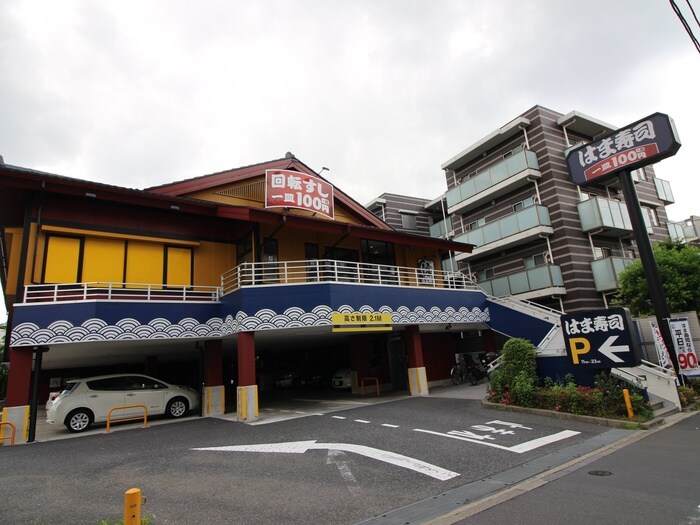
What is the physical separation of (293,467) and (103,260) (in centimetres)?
1077

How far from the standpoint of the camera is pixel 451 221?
2764cm

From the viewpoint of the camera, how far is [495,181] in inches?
927

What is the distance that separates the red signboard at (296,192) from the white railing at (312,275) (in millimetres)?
2247

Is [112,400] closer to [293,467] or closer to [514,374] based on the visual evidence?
[293,467]

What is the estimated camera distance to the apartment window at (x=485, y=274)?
2431cm

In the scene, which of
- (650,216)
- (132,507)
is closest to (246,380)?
(132,507)

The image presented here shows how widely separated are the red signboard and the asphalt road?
816 cm

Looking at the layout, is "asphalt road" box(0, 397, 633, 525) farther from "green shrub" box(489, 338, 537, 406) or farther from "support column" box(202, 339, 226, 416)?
"support column" box(202, 339, 226, 416)

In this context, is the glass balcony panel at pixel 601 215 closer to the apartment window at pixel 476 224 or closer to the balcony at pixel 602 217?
the balcony at pixel 602 217

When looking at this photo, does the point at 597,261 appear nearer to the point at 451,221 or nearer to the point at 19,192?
the point at 451,221

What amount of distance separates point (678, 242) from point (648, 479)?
16.6 meters

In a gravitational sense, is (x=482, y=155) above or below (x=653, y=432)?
above

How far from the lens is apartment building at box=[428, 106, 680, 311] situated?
67.2 ft

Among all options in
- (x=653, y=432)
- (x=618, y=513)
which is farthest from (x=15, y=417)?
(x=653, y=432)
